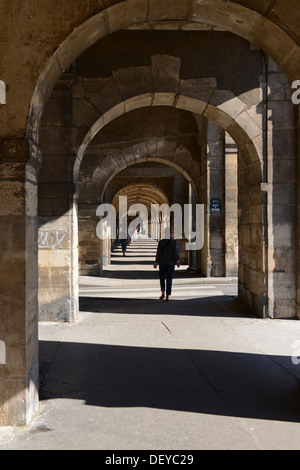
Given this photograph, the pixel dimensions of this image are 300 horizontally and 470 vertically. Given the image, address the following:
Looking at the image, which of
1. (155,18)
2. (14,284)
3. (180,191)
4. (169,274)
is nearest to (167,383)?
(14,284)

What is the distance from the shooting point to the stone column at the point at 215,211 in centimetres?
1187

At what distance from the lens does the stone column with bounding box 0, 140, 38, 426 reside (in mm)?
3148

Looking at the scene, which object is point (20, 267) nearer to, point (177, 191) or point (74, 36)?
point (74, 36)

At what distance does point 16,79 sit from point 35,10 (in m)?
0.53

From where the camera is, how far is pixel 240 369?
4367 mm

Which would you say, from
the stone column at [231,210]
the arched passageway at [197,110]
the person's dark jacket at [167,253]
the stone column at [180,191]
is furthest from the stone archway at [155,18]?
the stone column at [180,191]

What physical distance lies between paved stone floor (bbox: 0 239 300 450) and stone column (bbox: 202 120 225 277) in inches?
175

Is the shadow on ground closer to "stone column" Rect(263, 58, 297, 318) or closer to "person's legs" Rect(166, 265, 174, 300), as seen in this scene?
"stone column" Rect(263, 58, 297, 318)

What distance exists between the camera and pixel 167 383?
3971mm

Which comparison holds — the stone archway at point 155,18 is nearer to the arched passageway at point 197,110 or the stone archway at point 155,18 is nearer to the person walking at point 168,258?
the arched passageway at point 197,110

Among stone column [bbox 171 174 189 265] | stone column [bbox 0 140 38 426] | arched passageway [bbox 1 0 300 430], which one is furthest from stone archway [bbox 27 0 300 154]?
stone column [bbox 171 174 189 265]

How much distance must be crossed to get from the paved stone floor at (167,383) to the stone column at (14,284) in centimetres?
21

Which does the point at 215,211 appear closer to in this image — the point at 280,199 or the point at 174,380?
the point at 280,199

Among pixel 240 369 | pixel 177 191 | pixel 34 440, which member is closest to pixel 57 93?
pixel 240 369
